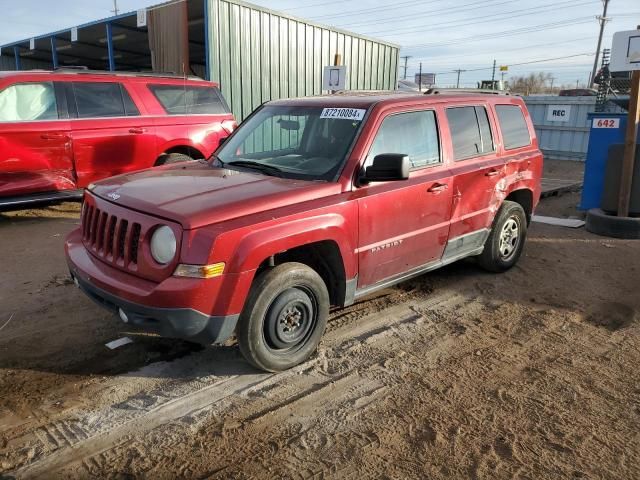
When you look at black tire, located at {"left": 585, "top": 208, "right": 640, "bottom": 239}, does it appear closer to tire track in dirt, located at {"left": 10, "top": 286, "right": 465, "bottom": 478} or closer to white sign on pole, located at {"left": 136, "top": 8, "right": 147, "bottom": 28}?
tire track in dirt, located at {"left": 10, "top": 286, "right": 465, "bottom": 478}

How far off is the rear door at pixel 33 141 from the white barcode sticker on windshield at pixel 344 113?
4605 millimetres

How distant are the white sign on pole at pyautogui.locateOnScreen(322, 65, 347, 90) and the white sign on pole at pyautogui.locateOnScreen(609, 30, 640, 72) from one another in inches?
164

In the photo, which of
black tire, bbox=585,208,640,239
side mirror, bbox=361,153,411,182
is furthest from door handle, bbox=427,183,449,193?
black tire, bbox=585,208,640,239

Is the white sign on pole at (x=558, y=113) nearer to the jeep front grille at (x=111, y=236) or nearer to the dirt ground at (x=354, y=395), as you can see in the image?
the dirt ground at (x=354, y=395)

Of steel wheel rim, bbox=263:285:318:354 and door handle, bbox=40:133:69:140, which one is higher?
door handle, bbox=40:133:69:140

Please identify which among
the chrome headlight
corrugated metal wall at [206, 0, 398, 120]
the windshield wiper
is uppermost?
corrugated metal wall at [206, 0, 398, 120]

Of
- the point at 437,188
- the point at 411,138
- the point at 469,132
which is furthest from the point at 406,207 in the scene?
the point at 469,132

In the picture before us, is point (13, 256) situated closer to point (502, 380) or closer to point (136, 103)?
point (136, 103)

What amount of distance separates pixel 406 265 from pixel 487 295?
1261 millimetres

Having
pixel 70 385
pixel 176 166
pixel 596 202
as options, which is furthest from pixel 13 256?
pixel 596 202

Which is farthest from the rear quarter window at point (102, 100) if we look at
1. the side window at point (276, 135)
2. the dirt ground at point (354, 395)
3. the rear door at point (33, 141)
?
the side window at point (276, 135)

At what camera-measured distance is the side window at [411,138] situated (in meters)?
3.96

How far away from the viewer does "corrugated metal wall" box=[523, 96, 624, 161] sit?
16.5 m

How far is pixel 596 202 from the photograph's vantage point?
837cm
